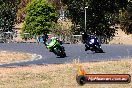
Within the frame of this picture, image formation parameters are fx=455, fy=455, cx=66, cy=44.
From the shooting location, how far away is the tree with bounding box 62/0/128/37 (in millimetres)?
59094

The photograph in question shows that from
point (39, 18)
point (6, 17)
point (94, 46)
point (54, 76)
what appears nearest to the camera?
point (54, 76)

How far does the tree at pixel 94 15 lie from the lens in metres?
59.1

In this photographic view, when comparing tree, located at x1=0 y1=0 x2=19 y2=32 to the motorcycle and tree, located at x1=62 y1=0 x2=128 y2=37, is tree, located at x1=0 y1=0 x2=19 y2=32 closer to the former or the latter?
tree, located at x1=62 y1=0 x2=128 y2=37

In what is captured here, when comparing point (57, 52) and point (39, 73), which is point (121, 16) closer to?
point (57, 52)

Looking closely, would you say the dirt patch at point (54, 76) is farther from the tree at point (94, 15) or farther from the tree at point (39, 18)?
the tree at point (39, 18)

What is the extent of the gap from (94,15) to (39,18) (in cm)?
775

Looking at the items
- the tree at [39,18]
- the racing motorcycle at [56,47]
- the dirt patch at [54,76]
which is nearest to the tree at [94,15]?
the tree at [39,18]

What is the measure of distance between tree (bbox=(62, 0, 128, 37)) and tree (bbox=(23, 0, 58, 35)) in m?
2.73

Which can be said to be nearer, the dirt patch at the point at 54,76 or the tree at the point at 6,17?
the dirt patch at the point at 54,76

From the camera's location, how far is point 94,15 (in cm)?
5975

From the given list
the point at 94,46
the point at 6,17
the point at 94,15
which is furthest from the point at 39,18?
the point at 94,46

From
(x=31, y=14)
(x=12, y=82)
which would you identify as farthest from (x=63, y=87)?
(x=31, y=14)

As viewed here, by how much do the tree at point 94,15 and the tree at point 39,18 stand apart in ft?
8.96

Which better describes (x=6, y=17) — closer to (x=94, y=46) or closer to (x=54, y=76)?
(x=94, y=46)
